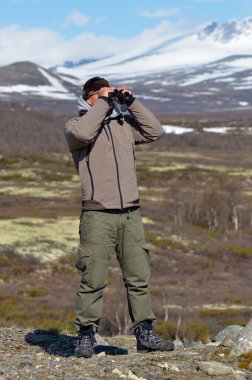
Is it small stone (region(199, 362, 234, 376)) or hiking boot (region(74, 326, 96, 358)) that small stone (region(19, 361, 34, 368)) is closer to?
hiking boot (region(74, 326, 96, 358))

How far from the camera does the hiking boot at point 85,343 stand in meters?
7.12

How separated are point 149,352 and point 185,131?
177m

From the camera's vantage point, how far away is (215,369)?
638 cm

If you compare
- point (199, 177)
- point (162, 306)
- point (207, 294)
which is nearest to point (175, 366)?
point (162, 306)

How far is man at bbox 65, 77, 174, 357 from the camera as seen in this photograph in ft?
23.2

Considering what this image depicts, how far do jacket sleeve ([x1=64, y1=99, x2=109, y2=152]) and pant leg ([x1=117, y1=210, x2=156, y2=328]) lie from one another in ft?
2.69

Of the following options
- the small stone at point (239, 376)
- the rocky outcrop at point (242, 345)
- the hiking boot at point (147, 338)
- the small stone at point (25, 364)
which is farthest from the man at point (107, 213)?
the small stone at point (239, 376)

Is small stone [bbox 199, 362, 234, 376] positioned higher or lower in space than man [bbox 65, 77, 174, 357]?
lower

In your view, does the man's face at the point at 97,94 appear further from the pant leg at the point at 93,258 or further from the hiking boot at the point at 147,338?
the hiking boot at the point at 147,338

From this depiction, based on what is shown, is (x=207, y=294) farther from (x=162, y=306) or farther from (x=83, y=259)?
(x=83, y=259)

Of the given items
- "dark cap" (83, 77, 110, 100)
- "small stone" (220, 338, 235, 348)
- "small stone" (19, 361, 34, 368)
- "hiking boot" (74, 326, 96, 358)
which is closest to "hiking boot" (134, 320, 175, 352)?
"hiking boot" (74, 326, 96, 358)

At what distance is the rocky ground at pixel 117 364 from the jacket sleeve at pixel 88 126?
2.06m

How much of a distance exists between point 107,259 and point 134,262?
263 mm

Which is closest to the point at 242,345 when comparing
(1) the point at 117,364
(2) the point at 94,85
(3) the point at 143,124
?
(1) the point at 117,364
